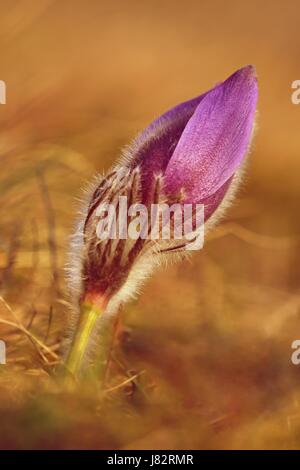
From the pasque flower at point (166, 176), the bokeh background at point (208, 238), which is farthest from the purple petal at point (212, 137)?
the bokeh background at point (208, 238)

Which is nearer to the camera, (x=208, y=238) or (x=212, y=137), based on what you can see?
(x=212, y=137)

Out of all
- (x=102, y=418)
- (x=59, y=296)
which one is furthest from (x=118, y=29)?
(x=102, y=418)

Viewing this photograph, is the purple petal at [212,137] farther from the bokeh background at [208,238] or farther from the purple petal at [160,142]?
the bokeh background at [208,238]

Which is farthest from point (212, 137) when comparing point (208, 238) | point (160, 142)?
point (208, 238)

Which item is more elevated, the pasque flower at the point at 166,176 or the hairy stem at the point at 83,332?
the pasque flower at the point at 166,176

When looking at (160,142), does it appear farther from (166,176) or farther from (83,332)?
(83,332)

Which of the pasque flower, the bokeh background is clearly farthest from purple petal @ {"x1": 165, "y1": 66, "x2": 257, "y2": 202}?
the bokeh background
